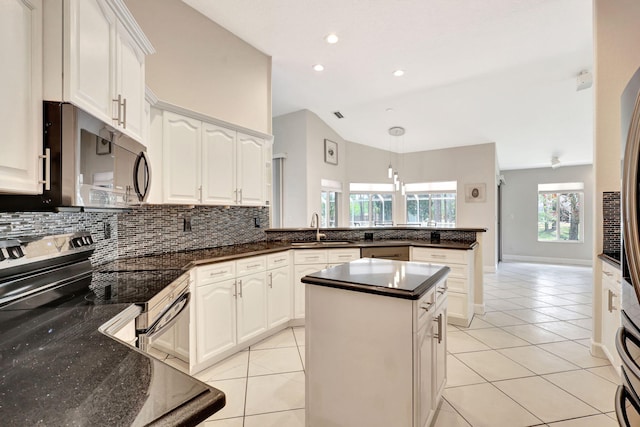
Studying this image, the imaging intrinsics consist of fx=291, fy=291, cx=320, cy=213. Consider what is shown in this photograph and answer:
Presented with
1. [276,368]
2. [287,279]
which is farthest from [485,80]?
[276,368]

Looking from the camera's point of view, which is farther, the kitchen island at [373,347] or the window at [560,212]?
the window at [560,212]

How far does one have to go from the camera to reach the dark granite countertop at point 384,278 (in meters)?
1.39

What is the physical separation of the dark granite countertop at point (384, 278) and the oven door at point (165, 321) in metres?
0.76

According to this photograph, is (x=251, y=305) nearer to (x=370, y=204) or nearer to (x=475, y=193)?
(x=370, y=204)

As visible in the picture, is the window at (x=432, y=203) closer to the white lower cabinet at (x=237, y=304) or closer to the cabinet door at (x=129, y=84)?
the white lower cabinet at (x=237, y=304)

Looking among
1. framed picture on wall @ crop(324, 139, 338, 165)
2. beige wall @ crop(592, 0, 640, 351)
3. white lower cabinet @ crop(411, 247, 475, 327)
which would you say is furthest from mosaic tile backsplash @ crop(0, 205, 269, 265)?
beige wall @ crop(592, 0, 640, 351)

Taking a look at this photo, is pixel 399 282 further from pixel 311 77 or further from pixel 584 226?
pixel 584 226

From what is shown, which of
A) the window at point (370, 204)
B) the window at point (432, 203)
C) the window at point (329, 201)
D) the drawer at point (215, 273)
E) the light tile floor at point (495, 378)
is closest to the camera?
the light tile floor at point (495, 378)

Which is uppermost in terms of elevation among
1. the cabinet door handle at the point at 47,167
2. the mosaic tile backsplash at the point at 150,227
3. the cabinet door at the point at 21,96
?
the cabinet door at the point at 21,96

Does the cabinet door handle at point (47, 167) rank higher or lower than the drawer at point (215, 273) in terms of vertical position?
higher

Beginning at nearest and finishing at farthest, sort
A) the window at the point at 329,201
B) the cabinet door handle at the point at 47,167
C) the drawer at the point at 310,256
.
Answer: the cabinet door handle at the point at 47,167, the drawer at the point at 310,256, the window at the point at 329,201

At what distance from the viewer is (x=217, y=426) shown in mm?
1721

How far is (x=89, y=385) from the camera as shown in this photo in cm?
63

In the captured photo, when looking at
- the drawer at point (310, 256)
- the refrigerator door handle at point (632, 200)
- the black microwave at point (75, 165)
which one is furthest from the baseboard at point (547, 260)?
the black microwave at point (75, 165)
